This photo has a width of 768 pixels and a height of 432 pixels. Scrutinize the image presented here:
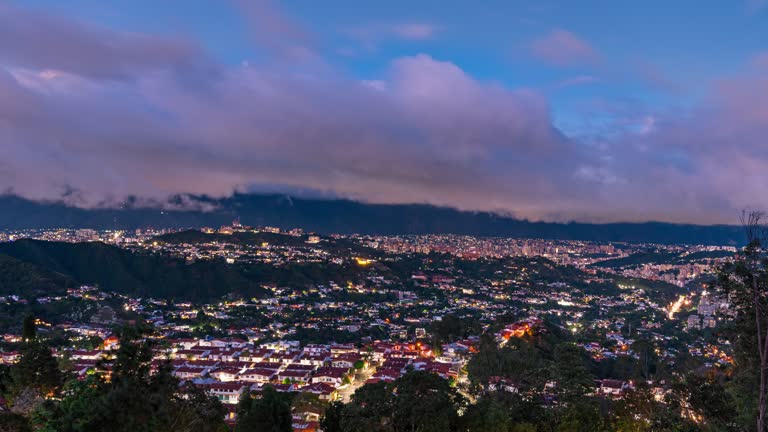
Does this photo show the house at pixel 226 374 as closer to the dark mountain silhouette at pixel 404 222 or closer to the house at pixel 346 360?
the house at pixel 346 360

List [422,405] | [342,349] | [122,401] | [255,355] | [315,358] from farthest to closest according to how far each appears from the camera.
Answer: [342,349], [255,355], [315,358], [422,405], [122,401]

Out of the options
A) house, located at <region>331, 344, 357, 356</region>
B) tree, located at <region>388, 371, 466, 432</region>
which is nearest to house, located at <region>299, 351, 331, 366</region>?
house, located at <region>331, 344, 357, 356</region>

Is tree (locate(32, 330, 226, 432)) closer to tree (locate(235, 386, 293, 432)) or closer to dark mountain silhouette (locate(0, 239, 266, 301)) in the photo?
tree (locate(235, 386, 293, 432))

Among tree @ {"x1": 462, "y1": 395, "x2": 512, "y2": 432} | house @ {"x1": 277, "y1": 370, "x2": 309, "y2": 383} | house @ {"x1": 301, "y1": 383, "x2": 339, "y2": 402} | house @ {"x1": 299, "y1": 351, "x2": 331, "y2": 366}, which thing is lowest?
house @ {"x1": 299, "y1": 351, "x2": 331, "y2": 366}

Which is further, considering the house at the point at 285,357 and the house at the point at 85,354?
the house at the point at 285,357

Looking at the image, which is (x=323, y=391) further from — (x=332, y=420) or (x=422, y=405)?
(x=422, y=405)

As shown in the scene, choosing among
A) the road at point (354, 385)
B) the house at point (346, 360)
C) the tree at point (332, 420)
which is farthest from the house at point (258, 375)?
the tree at point (332, 420)

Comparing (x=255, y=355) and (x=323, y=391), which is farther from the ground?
(x=323, y=391)

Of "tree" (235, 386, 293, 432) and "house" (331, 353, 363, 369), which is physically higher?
"tree" (235, 386, 293, 432)

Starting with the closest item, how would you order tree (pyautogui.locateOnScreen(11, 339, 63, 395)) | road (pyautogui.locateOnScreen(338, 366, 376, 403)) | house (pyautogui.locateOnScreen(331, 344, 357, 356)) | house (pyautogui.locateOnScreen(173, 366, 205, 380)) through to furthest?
tree (pyautogui.locateOnScreen(11, 339, 63, 395)) < road (pyautogui.locateOnScreen(338, 366, 376, 403)) < house (pyautogui.locateOnScreen(173, 366, 205, 380)) < house (pyautogui.locateOnScreen(331, 344, 357, 356))

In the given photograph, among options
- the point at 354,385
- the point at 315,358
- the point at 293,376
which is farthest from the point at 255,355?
the point at 354,385

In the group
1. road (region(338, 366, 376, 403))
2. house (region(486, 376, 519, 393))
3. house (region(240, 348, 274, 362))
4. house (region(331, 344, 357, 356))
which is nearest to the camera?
house (region(486, 376, 519, 393))
